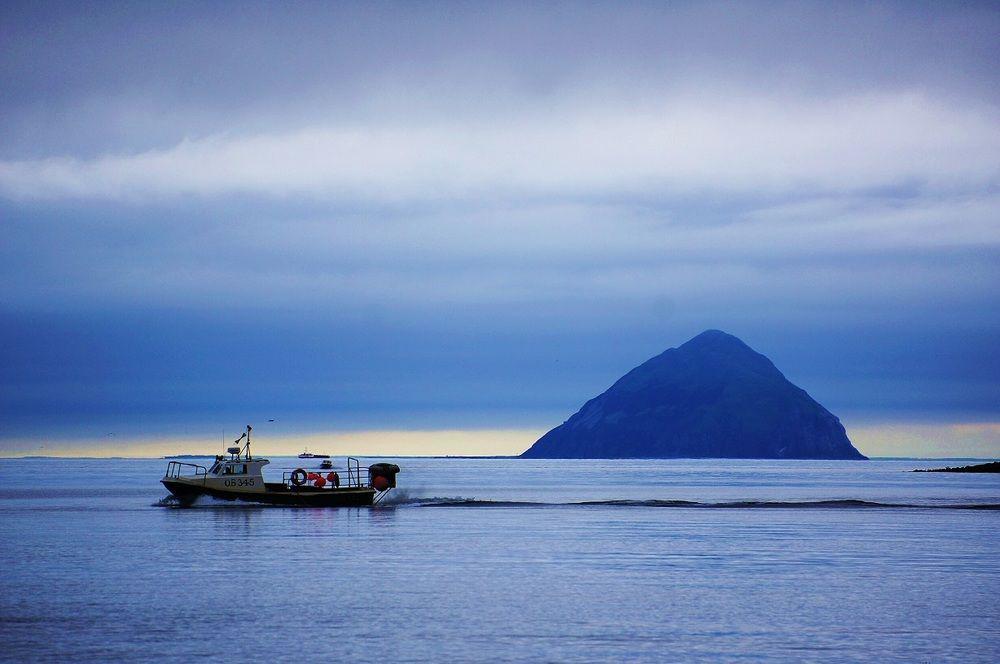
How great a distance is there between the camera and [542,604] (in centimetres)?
3862

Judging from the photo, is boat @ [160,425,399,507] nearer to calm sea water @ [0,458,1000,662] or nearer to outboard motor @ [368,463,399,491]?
outboard motor @ [368,463,399,491]

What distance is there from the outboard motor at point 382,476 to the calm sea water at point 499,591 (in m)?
22.6

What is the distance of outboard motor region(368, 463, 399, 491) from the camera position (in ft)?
338

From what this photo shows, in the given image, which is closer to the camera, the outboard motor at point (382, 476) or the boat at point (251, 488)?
the boat at point (251, 488)

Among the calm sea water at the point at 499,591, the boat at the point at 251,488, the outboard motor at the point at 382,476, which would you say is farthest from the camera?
the outboard motor at the point at 382,476

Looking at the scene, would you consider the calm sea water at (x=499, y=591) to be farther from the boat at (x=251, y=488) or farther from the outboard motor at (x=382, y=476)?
the outboard motor at (x=382, y=476)

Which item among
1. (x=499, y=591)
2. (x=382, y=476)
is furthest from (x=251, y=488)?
(x=499, y=591)

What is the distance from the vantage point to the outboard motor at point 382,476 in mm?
103125

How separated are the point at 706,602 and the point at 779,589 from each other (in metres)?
4.71

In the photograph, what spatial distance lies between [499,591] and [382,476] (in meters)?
63.8

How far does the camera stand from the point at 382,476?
10494cm

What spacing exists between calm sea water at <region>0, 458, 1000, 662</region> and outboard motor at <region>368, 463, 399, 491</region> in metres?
22.6

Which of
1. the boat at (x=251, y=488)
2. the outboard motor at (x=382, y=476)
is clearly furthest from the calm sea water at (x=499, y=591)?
the outboard motor at (x=382, y=476)

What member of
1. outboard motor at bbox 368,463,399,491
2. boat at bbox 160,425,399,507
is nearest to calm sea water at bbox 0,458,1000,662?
boat at bbox 160,425,399,507
